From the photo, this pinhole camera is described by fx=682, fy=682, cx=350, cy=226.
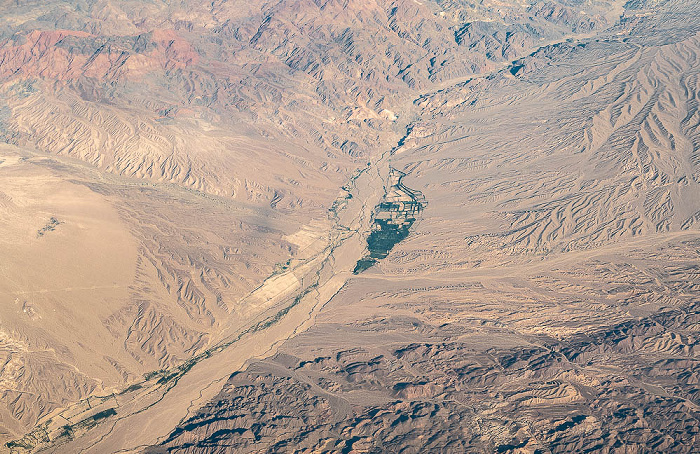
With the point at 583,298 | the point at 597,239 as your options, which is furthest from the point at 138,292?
the point at 597,239

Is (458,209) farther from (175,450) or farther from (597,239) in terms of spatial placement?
(175,450)

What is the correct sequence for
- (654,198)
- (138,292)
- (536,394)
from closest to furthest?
(536,394), (138,292), (654,198)

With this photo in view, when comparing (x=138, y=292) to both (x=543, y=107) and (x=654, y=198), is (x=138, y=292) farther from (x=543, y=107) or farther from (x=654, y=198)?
(x=543, y=107)

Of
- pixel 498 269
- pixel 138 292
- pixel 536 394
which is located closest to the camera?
pixel 536 394

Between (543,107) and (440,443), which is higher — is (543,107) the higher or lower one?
the higher one

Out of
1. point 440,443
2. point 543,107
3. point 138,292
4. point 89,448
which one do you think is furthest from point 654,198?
point 89,448

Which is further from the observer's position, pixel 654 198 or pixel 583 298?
pixel 654 198
